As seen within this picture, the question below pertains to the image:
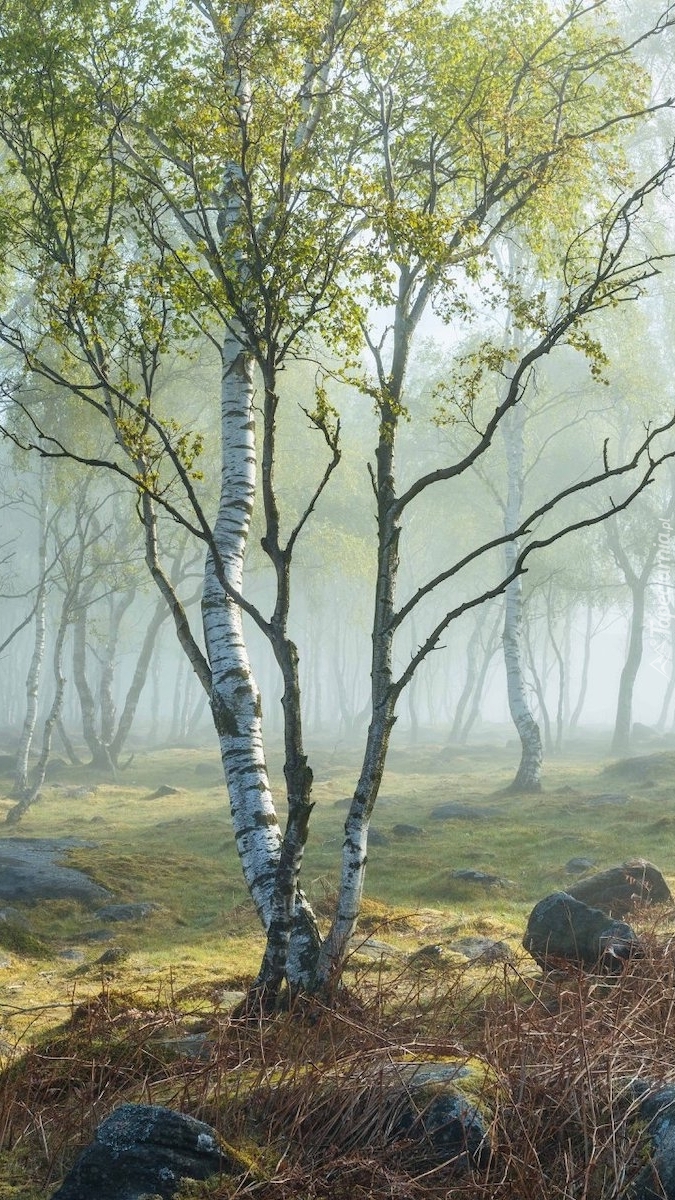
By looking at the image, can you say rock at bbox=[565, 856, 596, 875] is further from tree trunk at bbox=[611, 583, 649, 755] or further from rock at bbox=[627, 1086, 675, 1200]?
tree trunk at bbox=[611, 583, 649, 755]

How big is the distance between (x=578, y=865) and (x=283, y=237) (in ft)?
40.9

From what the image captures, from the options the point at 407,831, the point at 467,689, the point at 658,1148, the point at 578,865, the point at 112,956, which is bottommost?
the point at 112,956

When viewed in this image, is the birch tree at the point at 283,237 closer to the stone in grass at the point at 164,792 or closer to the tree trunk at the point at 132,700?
the stone in grass at the point at 164,792

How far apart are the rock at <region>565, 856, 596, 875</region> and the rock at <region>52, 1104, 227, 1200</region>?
45.5 ft

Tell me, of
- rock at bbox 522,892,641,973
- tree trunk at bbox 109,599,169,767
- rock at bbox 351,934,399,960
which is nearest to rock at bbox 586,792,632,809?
rock at bbox 351,934,399,960

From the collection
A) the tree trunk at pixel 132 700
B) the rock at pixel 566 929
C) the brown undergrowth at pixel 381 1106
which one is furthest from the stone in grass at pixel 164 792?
the brown undergrowth at pixel 381 1106

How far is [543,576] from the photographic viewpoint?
48.6m

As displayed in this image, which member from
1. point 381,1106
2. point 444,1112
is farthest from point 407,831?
point 444,1112

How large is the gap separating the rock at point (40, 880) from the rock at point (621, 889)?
7.64m

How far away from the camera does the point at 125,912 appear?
1534 cm

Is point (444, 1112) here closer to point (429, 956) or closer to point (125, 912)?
point (429, 956)

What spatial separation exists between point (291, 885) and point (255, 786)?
1.78 metres

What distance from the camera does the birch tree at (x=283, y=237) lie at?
9.15 meters

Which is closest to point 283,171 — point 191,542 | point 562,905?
point 562,905
